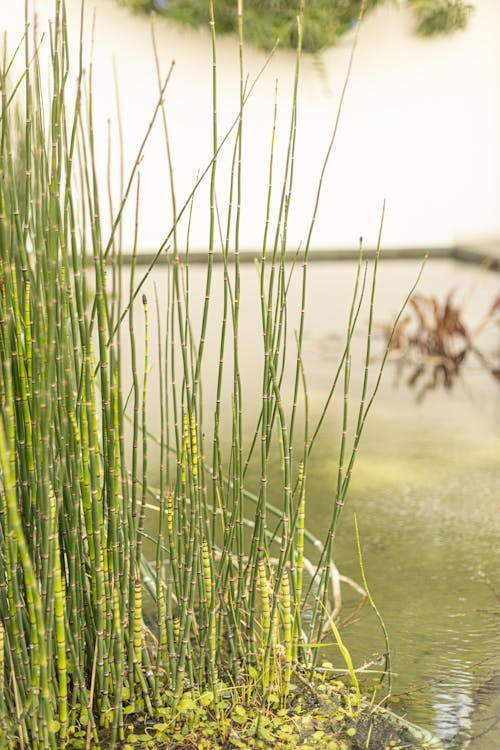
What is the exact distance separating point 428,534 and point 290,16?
517 centimetres

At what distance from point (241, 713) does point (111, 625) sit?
0.19m

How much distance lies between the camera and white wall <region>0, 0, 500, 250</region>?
6.84m

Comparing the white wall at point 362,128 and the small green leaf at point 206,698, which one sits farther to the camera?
the white wall at point 362,128

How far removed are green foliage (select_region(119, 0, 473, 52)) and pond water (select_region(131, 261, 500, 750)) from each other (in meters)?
3.37

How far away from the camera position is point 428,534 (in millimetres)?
1904

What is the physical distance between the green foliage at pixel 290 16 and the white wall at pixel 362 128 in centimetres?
18

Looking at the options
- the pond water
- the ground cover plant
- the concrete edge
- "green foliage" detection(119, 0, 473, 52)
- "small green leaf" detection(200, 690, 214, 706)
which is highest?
"green foliage" detection(119, 0, 473, 52)

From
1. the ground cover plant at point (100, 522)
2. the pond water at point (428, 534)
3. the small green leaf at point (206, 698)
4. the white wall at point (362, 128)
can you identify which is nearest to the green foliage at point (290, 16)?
the white wall at point (362, 128)

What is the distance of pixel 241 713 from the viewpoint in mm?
1046

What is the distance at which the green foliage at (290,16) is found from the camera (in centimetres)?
629

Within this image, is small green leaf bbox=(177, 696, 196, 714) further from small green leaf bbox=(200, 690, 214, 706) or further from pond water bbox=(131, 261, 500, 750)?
pond water bbox=(131, 261, 500, 750)

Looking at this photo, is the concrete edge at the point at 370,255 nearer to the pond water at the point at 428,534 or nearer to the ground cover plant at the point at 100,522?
the pond water at the point at 428,534

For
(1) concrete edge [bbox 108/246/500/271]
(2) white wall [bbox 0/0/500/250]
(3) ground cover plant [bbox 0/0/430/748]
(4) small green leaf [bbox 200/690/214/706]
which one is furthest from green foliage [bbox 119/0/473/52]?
(4) small green leaf [bbox 200/690/214/706]

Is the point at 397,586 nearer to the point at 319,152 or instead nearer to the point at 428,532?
the point at 428,532
